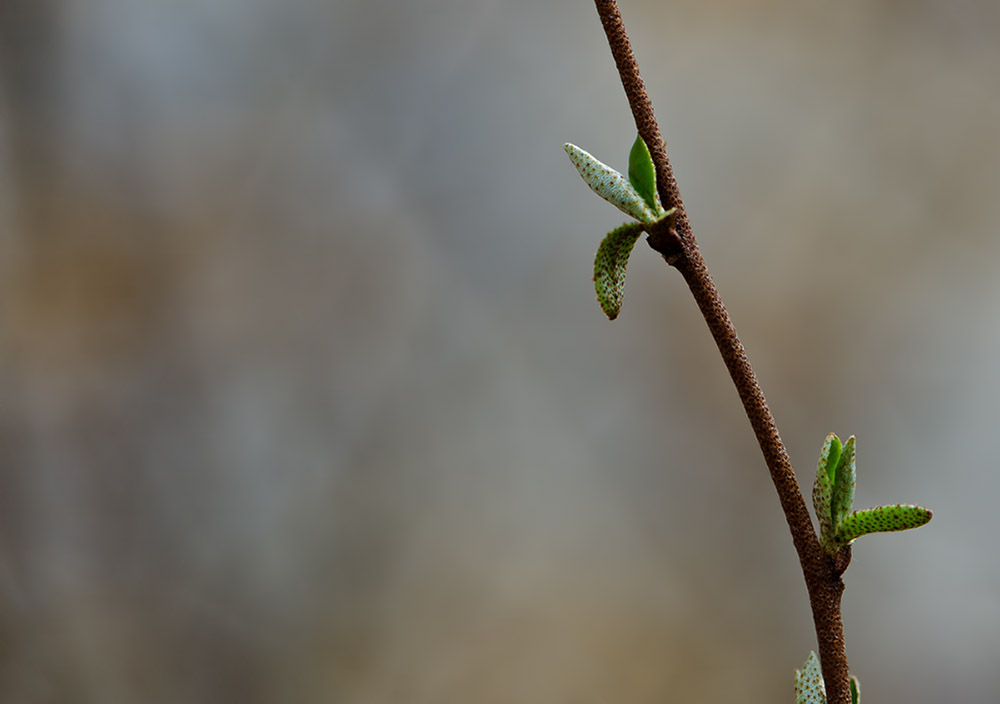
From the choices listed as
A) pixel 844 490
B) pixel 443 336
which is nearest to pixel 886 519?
pixel 844 490

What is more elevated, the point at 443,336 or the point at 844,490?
the point at 443,336

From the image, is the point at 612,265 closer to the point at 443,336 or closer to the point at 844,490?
the point at 844,490

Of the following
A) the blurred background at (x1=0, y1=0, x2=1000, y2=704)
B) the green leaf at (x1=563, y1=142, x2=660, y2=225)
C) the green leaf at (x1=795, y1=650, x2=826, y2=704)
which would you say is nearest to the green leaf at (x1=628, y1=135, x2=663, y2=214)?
the green leaf at (x1=563, y1=142, x2=660, y2=225)

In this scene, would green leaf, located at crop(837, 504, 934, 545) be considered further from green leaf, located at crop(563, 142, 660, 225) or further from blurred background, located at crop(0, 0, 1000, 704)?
blurred background, located at crop(0, 0, 1000, 704)

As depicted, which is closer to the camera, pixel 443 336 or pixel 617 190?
pixel 617 190

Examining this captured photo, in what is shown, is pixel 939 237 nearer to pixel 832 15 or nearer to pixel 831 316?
pixel 831 316
